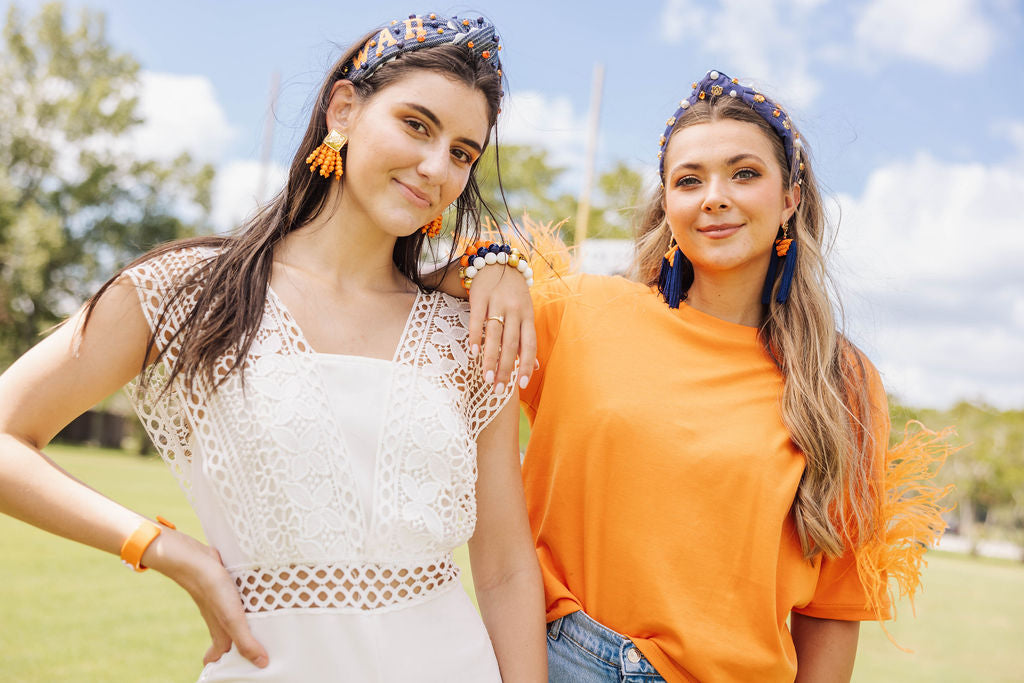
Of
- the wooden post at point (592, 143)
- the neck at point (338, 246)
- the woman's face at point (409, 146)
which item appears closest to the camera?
the woman's face at point (409, 146)

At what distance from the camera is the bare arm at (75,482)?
1423mm

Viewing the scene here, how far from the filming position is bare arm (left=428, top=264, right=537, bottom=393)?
6.28 feet

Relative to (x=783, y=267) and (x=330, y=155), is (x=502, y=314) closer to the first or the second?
(x=330, y=155)

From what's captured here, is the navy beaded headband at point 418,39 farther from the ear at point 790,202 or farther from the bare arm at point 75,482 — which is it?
the ear at point 790,202

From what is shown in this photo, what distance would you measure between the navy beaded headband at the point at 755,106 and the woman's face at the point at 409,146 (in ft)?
3.27

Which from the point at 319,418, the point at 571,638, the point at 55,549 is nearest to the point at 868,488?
the point at 571,638

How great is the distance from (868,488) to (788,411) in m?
0.35

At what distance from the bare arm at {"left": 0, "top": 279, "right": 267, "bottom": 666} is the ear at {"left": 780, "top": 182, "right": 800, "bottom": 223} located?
193 centimetres

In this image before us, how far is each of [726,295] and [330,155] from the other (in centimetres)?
128

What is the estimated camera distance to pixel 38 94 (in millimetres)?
28266

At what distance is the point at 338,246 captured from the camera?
190 centimetres

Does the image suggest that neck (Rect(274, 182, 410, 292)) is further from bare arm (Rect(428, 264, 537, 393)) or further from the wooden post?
the wooden post

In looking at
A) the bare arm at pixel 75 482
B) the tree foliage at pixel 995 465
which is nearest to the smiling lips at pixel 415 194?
the bare arm at pixel 75 482

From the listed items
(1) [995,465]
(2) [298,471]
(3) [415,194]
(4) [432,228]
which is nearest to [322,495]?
(2) [298,471]
